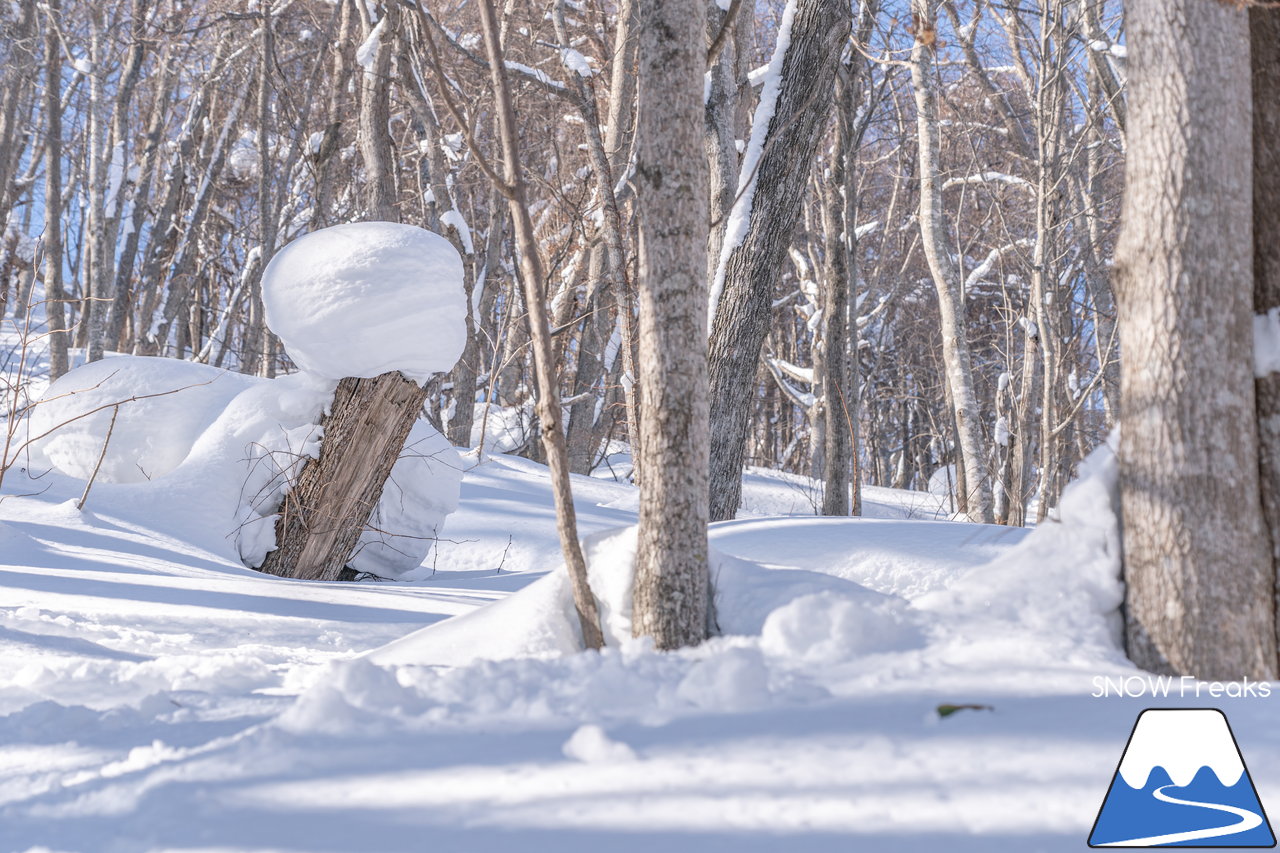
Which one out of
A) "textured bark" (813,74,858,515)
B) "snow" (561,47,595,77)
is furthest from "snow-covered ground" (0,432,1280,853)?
"textured bark" (813,74,858,515)

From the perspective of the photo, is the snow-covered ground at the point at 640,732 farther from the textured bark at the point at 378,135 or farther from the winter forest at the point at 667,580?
the textured bark at the point at 378,135

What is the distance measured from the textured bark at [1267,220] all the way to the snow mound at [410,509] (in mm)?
4342

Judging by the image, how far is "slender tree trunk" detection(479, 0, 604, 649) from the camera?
2.46 m

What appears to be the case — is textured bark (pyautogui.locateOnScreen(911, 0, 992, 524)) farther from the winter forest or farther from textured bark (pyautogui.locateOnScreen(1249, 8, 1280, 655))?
textured bark (pyautogui.locateOnScreen(1249, 8, 1280, 655))

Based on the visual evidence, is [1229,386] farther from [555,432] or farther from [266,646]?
[266,646]

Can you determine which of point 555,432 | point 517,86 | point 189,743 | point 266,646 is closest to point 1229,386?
point 555,432

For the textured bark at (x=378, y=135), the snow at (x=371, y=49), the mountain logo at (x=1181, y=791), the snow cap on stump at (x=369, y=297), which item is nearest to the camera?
the mountain logo at (x=1181, y=791)

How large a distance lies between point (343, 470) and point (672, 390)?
2.91 m

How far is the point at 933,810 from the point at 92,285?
438 inches

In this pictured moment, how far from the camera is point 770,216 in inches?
183

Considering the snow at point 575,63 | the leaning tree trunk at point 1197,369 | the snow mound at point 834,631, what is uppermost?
the snow at point 575,63

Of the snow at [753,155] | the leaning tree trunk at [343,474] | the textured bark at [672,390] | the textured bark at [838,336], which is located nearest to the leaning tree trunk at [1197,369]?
the textured bark at [672,390]

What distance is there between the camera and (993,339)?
19047 millimetres

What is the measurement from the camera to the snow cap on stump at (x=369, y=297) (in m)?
4.27
